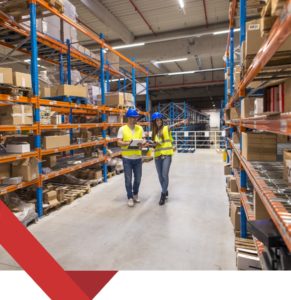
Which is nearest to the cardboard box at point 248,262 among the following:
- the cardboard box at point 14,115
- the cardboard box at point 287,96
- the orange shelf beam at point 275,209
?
the orange shelf beam at point 275,209

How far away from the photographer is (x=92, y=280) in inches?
48.4

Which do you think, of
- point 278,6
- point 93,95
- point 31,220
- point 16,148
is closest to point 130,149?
point 16,148

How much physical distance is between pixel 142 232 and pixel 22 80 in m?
3.17

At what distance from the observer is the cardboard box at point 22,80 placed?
430 centimetres

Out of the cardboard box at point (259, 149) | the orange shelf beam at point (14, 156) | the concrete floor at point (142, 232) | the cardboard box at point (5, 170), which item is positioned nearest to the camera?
the cardboard box at point (259, 149)

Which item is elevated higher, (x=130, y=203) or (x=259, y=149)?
(x=259, y=149)

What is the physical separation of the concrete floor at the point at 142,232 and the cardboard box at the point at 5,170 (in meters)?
0.98

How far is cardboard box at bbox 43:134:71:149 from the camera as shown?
512 cm

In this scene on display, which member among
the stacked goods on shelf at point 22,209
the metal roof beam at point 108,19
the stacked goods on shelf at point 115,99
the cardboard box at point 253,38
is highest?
the metal roof beam at point 108,19

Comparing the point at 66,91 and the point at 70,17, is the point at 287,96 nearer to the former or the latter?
the point at 66,91

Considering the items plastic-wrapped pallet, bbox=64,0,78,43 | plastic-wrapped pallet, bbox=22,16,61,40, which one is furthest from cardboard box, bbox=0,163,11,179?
plastic-wrapped pallet, bbox=64,0,78,43

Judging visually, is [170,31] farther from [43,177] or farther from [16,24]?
[43,177]

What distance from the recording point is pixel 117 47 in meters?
12.2

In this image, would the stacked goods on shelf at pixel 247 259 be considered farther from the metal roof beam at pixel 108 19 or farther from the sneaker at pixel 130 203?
the metal roof beam at pixel 108 19
